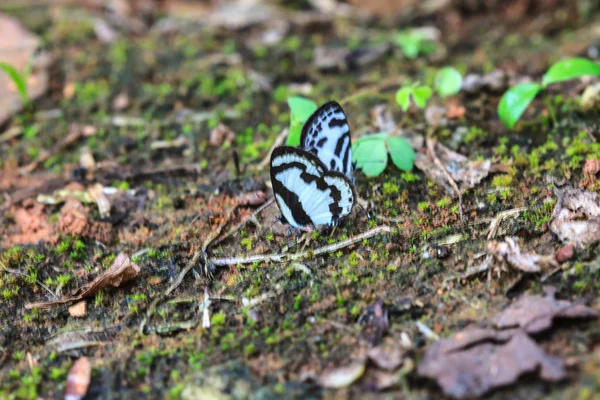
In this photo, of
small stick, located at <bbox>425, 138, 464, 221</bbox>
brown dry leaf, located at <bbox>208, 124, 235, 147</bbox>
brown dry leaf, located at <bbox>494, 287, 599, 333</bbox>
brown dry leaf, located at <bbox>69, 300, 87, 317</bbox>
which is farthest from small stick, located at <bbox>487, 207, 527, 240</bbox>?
brown dry leaf, located at <bbox>69, 300, 87, 317</bbox>

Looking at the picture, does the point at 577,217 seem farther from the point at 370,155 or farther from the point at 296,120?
the point at 296,120

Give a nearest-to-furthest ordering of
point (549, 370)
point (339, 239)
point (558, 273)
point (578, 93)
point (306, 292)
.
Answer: point (549, 370) < point (558, 273) < point (306, 292) < point (339, 239) < point (578, 93)

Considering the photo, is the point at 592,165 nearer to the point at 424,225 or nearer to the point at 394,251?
the point at 424,225

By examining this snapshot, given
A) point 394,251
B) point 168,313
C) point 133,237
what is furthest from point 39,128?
point 394,251

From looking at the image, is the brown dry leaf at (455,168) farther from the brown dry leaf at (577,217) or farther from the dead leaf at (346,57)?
the dead leaf at (346,57)

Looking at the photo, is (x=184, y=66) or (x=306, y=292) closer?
(x=306, y=292)

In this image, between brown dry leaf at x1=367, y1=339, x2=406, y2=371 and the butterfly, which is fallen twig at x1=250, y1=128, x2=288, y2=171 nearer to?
the butterfly
